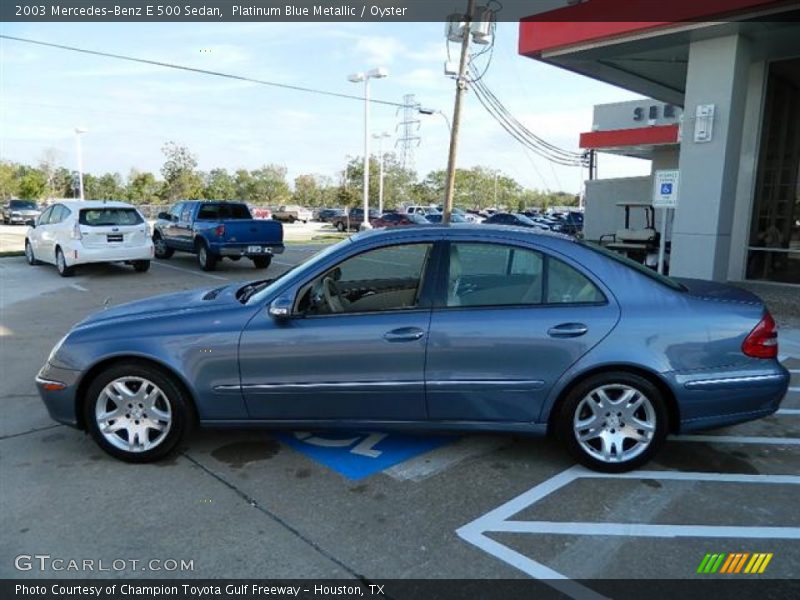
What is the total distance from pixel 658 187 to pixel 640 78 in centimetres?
411

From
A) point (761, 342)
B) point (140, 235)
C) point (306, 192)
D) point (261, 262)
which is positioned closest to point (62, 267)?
point (140, 235)

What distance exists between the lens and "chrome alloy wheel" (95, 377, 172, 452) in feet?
12.5

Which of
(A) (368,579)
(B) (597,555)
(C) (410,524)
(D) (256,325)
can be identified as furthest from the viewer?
(D) (256,325)

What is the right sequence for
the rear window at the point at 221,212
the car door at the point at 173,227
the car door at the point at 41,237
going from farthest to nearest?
the car door at the point at 173,227, the rear window at the point at 221,212, the car door at the point at 41,237

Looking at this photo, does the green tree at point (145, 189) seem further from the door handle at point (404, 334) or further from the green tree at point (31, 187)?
the door handle at point (404, 334)

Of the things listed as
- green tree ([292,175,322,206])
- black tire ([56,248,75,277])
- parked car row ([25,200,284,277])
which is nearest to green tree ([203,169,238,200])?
green tree ([292,175,322,206])

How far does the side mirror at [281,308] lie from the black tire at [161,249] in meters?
14.0

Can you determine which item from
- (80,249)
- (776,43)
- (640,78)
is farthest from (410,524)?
(640,78)

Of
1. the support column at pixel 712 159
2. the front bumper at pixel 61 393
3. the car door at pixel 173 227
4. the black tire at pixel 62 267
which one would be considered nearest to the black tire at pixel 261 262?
the car door at pixel 173 227

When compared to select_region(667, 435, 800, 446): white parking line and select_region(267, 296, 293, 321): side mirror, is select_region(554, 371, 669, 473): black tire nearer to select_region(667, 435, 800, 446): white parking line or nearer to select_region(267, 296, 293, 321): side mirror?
select_region(667, 435, 800, 446): white parking line

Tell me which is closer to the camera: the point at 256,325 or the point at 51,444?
the point at 256,325

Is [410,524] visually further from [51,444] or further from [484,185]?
[484,185]

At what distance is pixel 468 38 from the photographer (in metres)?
18.3

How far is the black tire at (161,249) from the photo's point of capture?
16622mm
